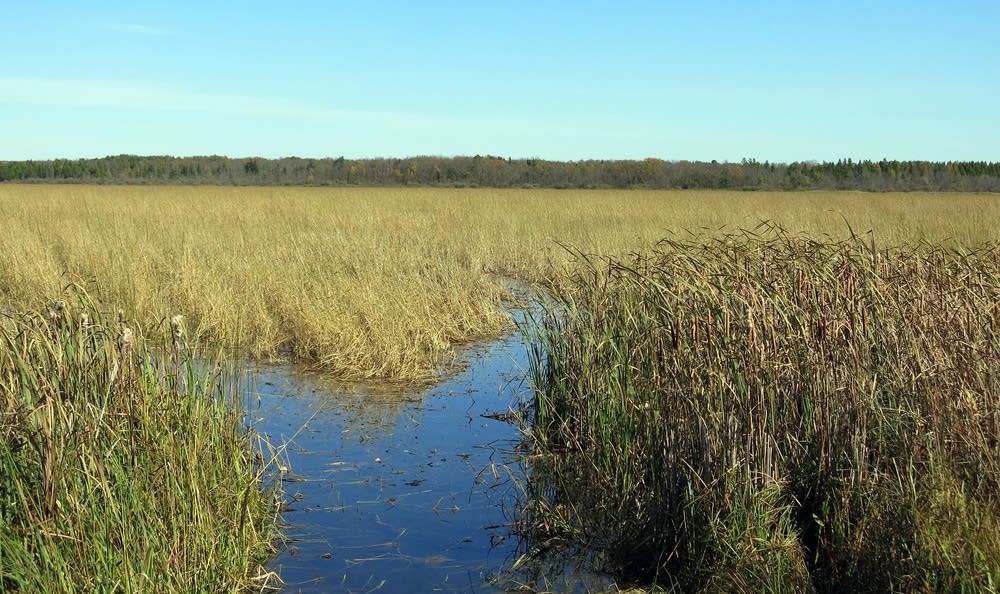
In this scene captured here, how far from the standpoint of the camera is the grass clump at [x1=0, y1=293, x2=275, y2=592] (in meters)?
2.93

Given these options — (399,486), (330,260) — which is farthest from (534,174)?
(399,486)

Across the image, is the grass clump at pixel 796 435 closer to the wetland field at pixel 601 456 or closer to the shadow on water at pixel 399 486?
the wetland field at pixel 601 456

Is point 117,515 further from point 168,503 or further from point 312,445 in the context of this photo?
point 312,445

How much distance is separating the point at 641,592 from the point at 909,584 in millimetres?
1026

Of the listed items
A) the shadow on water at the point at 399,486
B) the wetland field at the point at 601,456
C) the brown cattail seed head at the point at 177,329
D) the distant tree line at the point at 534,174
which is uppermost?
the distant tree line at the point at 534,174

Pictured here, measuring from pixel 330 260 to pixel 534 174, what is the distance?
131 feet

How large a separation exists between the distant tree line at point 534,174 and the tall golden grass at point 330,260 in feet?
81.9

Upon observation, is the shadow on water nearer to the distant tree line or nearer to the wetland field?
the wetland field

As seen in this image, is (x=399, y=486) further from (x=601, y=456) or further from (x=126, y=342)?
(x=126, y=342)

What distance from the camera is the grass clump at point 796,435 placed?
10.6ft

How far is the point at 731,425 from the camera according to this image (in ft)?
11.6

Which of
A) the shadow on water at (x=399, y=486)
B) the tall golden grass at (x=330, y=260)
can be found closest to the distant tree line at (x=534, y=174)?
the tall golden grass at (x=330, y=260)

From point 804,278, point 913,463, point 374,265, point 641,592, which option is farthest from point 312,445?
point 374,265

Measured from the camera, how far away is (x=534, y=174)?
49.3m
